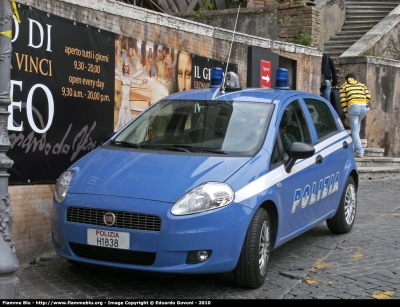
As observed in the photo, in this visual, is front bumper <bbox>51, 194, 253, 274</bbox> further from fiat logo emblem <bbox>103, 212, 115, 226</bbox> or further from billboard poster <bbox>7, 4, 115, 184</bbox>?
billboard poster <bbox>7, 4, 115, 184</bbox>

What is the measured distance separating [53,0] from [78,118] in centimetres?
134

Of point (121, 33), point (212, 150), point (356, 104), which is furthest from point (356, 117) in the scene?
point (212, 150)

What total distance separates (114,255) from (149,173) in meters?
0.75

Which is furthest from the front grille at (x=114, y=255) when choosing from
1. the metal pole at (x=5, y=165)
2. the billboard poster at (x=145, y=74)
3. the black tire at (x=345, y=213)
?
the black tire at (x=345, y=213)

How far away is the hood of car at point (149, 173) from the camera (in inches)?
207

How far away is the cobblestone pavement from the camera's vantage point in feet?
17.9

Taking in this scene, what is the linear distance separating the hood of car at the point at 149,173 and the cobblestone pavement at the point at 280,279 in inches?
26.0

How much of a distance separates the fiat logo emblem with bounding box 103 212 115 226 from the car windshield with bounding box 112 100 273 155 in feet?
3.52

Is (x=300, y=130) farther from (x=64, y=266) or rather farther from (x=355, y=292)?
(x=64, y=266)

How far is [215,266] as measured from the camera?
5.18 metres

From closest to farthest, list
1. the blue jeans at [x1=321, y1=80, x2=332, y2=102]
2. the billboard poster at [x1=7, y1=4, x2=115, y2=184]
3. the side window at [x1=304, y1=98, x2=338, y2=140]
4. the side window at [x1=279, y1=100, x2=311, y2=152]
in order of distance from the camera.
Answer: the side window at [x1=279, y1=100, x2=311, y2=152] < the billboard poster at [x1=7, y1=4, x2=115, y2=184] < the side window at [x1=304, y1=98, x2=338, y2=140] < the blue jeans at [x1=321, y1=80, x2=332, y2=102]

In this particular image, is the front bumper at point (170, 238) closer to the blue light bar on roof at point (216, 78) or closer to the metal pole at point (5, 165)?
the metal pole at point (5, 165)

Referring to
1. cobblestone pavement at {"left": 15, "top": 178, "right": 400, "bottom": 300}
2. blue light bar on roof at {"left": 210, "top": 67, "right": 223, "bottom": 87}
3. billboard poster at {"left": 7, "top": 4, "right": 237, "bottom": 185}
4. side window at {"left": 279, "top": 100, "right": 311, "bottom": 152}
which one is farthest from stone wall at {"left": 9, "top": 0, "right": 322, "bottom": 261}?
side window at {"left": 279, "top": 100, "right": 311, "bottom": 152}

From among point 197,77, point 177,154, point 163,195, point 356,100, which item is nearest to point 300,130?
point 177,154
